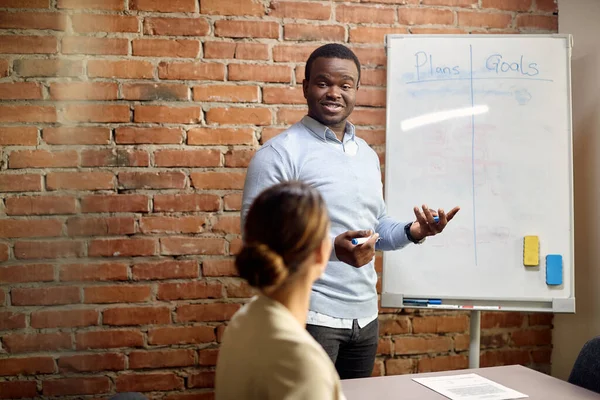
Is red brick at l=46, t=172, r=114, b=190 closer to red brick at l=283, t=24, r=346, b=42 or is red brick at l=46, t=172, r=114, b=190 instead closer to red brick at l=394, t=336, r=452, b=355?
red brick at l=283, t=24, r=346, b=42

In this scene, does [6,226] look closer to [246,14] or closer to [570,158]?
[246,14]

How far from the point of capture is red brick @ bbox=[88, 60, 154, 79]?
7.43 feet

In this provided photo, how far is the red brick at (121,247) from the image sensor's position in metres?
2.26

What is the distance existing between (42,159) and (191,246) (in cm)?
67

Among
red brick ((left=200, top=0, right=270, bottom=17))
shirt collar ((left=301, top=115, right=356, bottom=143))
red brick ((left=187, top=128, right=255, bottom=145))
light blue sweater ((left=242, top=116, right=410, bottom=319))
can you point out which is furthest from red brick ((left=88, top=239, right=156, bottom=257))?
red brick ((left=200, top=0, right=270, bottom=17))

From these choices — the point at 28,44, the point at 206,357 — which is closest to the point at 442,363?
the point at 206,357

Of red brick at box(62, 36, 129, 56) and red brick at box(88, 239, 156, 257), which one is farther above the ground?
red brick at box(62, 36, 129, 56)

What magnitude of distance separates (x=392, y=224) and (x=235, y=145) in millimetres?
784

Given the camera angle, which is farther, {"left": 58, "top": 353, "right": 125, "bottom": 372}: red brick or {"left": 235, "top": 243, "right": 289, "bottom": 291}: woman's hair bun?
{"left": 58, "top": 353, "right": 125, "bottom": 372}: red brick

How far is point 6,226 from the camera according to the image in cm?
221

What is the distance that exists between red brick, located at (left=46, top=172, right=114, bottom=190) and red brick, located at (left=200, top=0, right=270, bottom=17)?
783mm

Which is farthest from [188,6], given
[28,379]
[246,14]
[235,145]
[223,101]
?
[28,379]

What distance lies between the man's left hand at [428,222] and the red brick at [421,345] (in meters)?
0.85

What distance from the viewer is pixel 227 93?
234 cm
